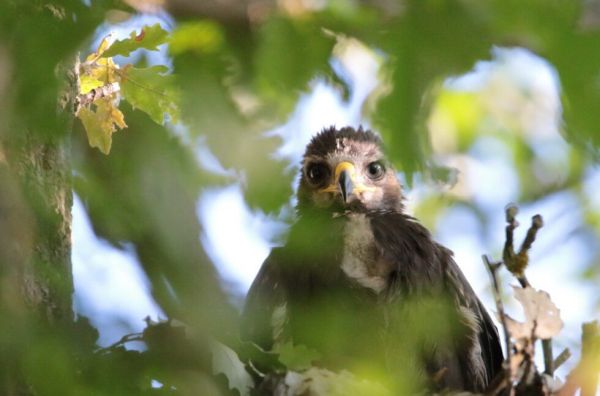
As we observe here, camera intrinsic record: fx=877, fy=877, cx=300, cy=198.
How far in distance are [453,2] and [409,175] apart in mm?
314

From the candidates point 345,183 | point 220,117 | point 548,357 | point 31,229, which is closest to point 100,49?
point 31,229

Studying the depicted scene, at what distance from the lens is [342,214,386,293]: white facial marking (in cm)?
439

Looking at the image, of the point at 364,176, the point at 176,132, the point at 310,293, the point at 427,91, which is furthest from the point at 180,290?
the point at 364,176

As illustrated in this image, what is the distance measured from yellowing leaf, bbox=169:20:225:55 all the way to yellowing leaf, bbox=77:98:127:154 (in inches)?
38.5

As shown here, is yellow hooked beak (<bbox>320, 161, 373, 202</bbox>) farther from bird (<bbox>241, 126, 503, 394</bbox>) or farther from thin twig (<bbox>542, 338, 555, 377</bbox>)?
thin twig (<bbox>542, 338, 555, 377</bbox>)

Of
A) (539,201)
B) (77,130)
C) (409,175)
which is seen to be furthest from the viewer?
(77,130)

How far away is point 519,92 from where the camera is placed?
80.5 inches

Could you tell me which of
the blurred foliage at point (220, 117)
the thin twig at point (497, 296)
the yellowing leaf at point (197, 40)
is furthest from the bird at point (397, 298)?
the yellowing leaf at point (197, 40)

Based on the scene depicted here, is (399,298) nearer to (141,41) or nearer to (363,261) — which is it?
(363,261)

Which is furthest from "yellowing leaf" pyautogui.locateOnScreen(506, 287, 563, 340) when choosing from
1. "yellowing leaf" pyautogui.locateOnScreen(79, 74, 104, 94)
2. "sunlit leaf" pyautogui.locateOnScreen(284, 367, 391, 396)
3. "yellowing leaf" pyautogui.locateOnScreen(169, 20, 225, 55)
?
"yellowing leaf" pyautogui.locateOnScreen(79, 74, 104, 94)

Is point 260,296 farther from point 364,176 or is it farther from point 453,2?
point 453,2

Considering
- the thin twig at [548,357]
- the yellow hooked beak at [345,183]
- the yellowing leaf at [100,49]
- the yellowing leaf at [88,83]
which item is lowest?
the thin twig at [548,357]

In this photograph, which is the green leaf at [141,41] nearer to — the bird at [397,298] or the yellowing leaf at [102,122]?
the yellowing leaf at [102,122]

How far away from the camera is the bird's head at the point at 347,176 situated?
554cm
